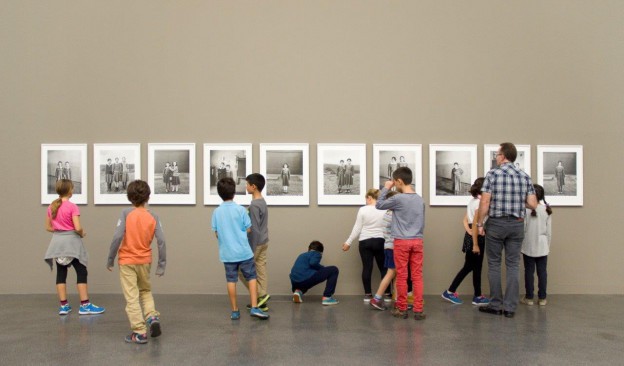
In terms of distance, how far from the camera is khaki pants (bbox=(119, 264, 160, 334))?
19.5 ft

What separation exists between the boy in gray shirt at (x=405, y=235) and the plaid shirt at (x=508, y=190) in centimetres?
100

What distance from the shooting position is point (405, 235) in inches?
282

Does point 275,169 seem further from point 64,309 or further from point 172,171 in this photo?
point 64,309

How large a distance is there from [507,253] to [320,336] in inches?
117

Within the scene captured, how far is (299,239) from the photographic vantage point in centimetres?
888

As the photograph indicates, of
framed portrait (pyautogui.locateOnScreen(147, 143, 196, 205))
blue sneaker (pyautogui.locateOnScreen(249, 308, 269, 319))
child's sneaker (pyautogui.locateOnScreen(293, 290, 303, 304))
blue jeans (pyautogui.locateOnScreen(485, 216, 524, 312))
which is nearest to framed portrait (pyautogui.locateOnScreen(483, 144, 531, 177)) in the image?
blue jeans (pyautogui.locateOnScreen(485, 216, 524, 312))

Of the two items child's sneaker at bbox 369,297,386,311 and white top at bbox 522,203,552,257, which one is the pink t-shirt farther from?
white top at bbox 522,203,552,257

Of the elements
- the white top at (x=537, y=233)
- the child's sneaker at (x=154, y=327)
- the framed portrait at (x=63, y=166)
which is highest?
the framed portrait at (x=63, y=166)

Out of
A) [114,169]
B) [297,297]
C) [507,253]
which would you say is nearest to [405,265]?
[507,253]

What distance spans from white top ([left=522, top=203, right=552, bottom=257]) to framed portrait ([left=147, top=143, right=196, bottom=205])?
5206 millimetres

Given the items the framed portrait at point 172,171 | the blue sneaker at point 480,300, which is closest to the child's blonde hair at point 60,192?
the framed portrait at point 172,171

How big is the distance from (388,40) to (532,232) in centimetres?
378

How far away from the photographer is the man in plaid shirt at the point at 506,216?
723 cm

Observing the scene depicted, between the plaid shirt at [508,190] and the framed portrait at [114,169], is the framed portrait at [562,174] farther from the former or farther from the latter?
the framed portrait at [114,169]
